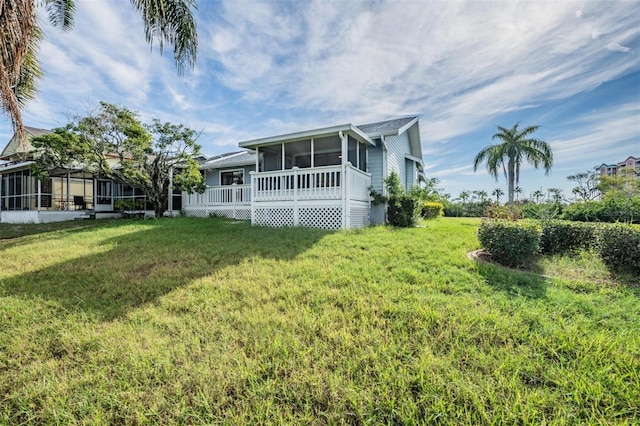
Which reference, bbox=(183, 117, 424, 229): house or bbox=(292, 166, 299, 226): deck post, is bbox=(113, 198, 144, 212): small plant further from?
bbox=(292, 166, 299, 226): deck post

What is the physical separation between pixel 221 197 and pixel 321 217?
704 centimetres

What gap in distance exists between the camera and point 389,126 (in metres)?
12.9

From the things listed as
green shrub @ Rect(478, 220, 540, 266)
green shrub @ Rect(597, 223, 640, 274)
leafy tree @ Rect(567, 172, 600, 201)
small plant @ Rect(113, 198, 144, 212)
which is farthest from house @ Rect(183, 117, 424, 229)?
leafy tree @ Rect(567, 172, 600, 201)

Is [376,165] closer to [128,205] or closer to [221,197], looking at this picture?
[221,197]

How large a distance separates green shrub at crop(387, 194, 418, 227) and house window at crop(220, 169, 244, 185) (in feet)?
30.8

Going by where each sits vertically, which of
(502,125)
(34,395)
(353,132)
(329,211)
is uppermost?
(502,125)

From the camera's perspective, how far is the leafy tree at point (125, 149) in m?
12.2

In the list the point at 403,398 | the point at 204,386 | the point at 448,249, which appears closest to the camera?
the point at 403,398

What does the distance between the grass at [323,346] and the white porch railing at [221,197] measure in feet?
28.8

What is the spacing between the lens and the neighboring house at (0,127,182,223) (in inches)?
616

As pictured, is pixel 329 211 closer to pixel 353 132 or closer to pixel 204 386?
pixel 353 132

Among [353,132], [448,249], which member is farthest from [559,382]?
[353,132]

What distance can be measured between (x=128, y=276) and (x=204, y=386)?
12.8 feet

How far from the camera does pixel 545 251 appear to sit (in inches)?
244
